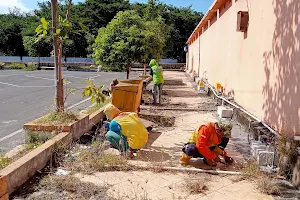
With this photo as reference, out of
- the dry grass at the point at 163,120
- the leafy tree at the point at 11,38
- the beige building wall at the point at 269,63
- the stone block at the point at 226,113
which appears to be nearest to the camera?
the beige building wall at the point at 269,63

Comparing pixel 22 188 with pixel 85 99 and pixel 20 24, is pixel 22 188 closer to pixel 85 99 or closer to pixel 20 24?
pixel 85 99

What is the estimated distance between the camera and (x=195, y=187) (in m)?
3.88

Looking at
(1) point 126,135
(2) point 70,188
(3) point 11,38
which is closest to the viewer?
(2) point 70,188

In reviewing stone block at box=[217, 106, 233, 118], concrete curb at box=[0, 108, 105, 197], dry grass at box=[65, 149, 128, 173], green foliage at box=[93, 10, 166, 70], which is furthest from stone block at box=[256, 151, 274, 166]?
green foliage at box=[93, 10, 166, 70]

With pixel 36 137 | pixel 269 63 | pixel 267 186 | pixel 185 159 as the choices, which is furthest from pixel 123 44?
pixel 267 186

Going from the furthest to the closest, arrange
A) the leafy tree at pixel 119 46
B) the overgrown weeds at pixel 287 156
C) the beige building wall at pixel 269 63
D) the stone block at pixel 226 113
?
1. the leafy tree at pixel 119 46
2. the stone block at pixel 226 113
3. the beige building wall at pixel 269 63
4. the overgrown weeds at pixel 287 156

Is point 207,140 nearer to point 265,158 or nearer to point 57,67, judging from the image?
point 265,158

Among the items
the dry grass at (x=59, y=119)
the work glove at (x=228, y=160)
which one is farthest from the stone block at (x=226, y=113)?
the dry grass at (x=59, y=119)

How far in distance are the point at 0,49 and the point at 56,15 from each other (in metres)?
47.3

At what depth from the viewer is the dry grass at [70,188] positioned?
12.1 ft

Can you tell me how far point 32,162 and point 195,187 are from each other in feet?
6.90

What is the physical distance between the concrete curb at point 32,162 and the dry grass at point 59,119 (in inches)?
5.6

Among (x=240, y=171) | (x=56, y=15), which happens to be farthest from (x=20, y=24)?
(x=240, y=171)

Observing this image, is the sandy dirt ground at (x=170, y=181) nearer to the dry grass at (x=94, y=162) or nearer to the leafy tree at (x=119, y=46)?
the dry grass at (x=94, y=162)
